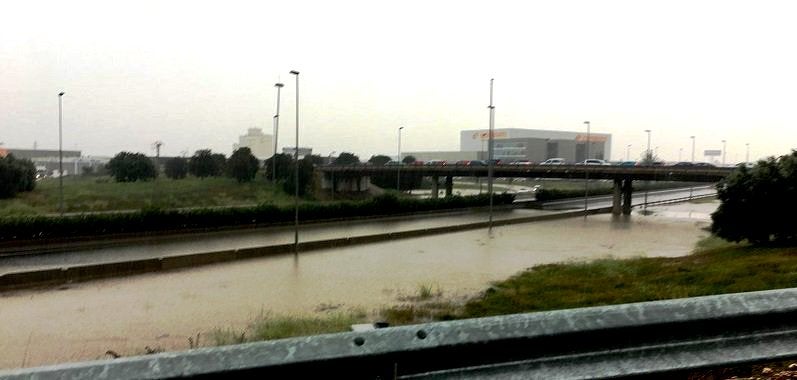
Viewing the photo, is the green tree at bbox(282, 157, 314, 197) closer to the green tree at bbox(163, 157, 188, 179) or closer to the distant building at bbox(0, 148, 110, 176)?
the green tree at bbox(163, 157, 188, 179)

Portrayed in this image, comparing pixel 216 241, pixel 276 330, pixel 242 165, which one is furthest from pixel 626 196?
pixel 276 330

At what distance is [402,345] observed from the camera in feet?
7.11

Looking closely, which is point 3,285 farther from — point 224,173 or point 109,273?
point 224,173

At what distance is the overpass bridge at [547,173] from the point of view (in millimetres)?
56656

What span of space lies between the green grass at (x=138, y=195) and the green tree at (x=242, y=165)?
2.30ft

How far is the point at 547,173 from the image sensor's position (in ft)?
208

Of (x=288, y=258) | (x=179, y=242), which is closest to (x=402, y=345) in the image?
(x=288, y=258)

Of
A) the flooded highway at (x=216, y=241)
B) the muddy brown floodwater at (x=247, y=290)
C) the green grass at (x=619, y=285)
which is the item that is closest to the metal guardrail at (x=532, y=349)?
the green grass at (x=619, y=285)

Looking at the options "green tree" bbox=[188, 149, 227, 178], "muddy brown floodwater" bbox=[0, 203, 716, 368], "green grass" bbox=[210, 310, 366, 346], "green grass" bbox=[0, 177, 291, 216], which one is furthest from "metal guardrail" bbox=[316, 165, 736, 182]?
"green grass" bbox=[210, 310, 366, 346]

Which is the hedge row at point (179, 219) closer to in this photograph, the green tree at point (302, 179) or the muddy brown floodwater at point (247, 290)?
the green tree at point (302, 179)

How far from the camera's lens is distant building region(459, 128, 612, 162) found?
106 m

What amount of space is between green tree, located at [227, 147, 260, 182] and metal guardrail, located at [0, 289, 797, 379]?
178ft

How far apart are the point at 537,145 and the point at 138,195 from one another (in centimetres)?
7539

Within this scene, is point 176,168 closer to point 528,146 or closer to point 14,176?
point 14,176
